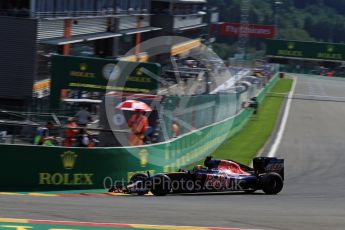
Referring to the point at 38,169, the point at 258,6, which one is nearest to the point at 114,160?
the point at 38,169

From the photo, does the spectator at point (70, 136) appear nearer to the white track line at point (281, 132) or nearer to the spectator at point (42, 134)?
the spectator at point (42, 134)

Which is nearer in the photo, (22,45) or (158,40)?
(22,45)

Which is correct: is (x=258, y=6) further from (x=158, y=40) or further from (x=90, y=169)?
(x=90, y=169)

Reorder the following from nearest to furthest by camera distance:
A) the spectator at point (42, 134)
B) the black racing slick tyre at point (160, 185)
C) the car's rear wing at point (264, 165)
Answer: the black racing slick tyre at point (160, 185), the car's rear wing at point (264, 165), the spectator at point (42, 134)

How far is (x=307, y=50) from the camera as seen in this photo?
9000 centimetres

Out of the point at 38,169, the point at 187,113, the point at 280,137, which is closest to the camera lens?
the point at 38,169

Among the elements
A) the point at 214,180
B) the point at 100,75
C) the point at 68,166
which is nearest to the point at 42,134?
the point at 68,166

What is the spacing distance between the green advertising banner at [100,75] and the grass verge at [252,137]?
146 inches

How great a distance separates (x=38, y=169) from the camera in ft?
47.2

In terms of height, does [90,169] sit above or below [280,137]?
above

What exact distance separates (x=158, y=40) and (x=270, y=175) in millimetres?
51085

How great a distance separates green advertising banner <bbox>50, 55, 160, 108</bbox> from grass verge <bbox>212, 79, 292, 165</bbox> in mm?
3704

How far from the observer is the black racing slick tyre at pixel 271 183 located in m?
14.4

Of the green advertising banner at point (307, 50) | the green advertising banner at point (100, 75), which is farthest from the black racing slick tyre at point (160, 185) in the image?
the green advertising banner at point (307, 50)
